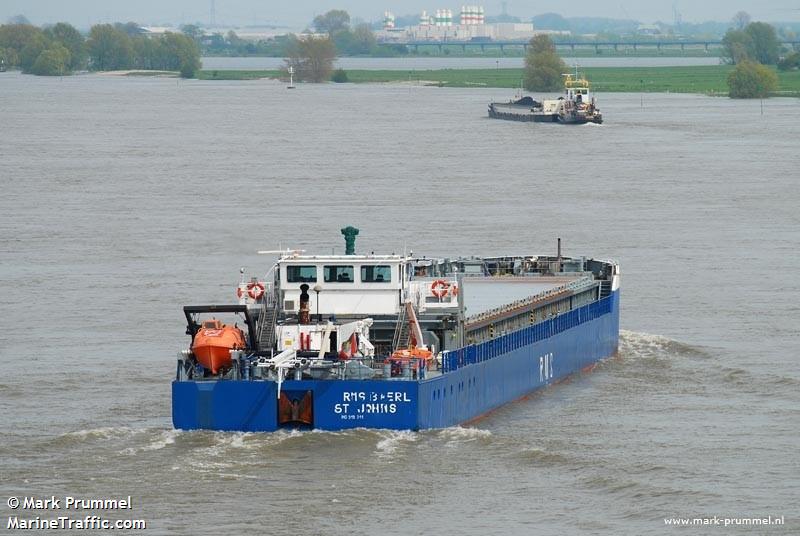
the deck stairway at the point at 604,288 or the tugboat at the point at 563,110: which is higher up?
the deck stairway at the point at 604,288

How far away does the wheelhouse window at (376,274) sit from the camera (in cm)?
3881

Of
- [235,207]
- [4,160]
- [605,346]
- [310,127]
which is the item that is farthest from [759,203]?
[310,127]

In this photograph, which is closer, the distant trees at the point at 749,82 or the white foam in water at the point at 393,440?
the white foam in water at the point at 393,440

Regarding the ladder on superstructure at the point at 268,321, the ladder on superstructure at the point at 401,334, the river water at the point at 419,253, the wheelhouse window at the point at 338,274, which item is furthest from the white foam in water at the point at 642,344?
the ladder on superstructure at the point at 268,321

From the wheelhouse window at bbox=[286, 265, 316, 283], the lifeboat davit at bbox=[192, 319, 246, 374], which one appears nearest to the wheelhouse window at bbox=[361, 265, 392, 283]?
the wheelhouse window at bbox=[286, 265, 316, 283]

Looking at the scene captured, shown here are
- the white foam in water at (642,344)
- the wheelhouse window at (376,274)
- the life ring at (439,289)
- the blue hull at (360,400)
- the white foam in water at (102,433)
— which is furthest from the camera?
the white foam in water at (642,344)

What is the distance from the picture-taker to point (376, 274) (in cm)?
3894

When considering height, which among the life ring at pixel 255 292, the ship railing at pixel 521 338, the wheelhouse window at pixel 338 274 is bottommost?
the ship railing at pixel 521 338

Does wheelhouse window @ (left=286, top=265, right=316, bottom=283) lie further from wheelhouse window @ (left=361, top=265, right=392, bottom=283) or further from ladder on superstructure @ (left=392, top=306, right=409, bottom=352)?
ladder on superstructure @ (left=392, top=306, right=409, bottom=352)

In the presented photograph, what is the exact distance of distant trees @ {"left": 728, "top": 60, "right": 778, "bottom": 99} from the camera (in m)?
188

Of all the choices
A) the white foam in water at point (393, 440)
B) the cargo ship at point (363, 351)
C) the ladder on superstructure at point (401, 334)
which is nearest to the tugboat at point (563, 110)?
the cargo ship at point (363, 351)

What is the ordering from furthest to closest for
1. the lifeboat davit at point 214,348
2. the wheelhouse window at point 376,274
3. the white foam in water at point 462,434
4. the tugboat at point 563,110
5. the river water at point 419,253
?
1. the tugboat at point 563,110
2. the wheelhouse window at point 376,274
3. the white foam in water at point 462,434
4. the lifeboat davit at point 214,348
5. the river water at point 419,253

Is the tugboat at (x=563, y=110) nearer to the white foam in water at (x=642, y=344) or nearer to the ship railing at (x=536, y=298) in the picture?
the white foam in water at (x=642, y=344)

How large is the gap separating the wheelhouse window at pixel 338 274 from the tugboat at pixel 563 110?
11095cm
